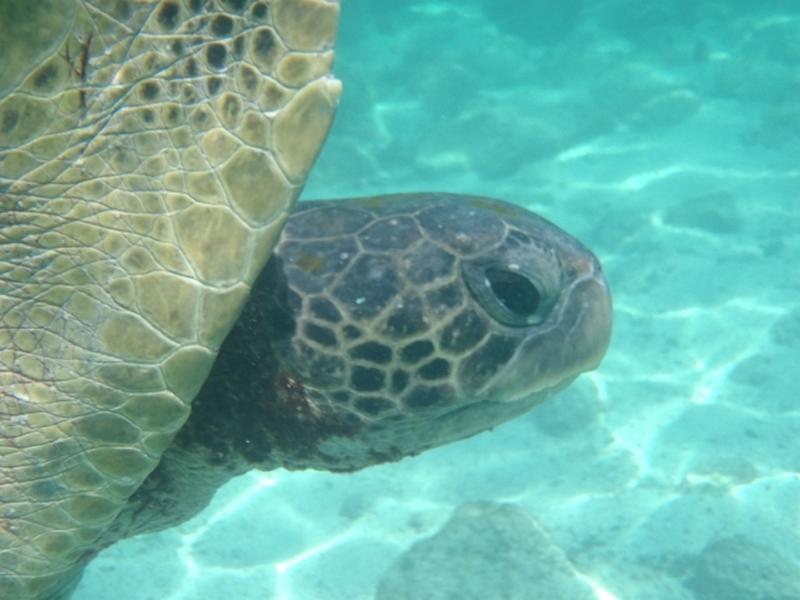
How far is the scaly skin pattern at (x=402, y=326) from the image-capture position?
1.88m

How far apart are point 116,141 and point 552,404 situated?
5.04 m

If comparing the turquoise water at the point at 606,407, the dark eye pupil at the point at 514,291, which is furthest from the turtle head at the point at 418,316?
the turquoise water at the point at 606,407

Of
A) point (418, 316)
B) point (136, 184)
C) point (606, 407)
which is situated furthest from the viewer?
point (606, 407)

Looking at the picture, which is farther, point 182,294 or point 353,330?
point 353,330

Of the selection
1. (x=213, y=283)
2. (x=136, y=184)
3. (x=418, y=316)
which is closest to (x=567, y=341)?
(x=418, y=316)

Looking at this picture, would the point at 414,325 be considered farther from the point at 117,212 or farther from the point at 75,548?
the point at 75,548

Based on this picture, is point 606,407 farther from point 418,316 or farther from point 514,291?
point 418,316

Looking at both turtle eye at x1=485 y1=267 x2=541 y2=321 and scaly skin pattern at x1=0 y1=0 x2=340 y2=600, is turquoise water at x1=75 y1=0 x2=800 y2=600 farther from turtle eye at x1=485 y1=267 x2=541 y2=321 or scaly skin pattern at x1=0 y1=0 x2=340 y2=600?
scaly skin pattern at x1=0 y1=0 x2=340 y2=600

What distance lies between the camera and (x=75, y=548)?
1.84 meters

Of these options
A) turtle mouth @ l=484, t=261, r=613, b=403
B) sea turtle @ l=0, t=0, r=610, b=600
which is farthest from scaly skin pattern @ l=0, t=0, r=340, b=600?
turtle mouth @ l=484, t=261, r=613, b=403

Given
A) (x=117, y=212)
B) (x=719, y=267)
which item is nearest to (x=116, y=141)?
(x=117, y=212)

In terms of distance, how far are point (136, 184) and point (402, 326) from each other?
718mm

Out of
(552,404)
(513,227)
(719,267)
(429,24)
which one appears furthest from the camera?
(429,24)

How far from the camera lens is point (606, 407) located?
234 inches
